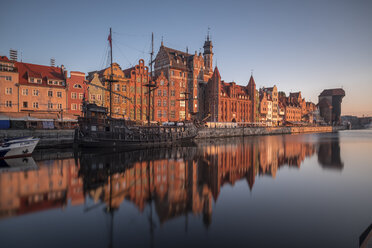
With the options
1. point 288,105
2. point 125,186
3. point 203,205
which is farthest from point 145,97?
point 288,105

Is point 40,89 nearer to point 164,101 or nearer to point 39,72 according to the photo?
point 39,72

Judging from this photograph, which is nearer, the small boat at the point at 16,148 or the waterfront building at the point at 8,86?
the small boat at the point at 16,148

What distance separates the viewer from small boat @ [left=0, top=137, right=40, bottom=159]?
26562 mm

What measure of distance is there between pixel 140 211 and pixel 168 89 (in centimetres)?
5640

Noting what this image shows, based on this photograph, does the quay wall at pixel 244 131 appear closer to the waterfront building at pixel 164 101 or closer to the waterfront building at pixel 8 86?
the waterfront building at pixel 164 101

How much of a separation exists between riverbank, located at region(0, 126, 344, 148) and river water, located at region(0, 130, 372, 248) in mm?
16388

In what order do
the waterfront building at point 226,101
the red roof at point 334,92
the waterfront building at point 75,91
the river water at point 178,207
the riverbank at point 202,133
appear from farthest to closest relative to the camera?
the red roof at point 334,92
the waterfront building at point 226,101
the waterfront building at point 75,91
the riverbank at point 202,133
the river water at point 178,207

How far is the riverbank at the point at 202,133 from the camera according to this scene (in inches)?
1428

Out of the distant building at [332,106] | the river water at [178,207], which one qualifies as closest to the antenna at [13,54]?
the river water at [178,207]

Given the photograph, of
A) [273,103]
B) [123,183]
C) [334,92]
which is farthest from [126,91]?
[334,92]

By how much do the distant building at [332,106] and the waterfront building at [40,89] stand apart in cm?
17607

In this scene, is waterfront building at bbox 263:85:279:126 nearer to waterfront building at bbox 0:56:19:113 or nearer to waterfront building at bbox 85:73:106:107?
waterfront building at bbox 85:73:106:107

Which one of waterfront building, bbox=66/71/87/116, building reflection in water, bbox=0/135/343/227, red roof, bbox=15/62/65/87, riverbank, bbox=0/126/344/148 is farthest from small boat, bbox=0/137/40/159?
red roof, bbox=15/62/65/87

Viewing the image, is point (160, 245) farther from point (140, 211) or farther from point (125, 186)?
point (125, 186)
